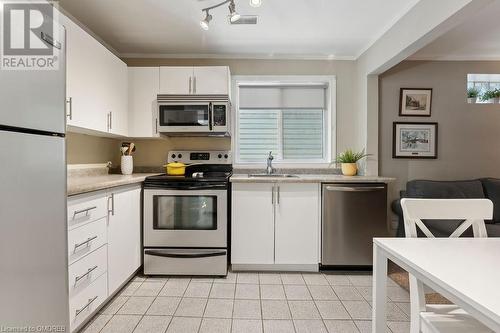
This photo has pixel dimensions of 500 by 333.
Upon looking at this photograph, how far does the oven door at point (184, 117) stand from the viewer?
107 inches

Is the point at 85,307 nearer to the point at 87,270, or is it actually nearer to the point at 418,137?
the point at 87,270

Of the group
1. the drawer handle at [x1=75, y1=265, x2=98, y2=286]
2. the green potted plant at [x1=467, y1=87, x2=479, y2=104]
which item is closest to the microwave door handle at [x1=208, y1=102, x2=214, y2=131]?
the drawer handle at [x1=75, y1=265, x2=98, y2=286]

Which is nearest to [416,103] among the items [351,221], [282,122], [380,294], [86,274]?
[282,122]

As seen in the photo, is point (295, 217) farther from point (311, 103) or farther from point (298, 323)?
point (311, 103)

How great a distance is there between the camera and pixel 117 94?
101 inches

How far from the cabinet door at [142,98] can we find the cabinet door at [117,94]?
6 cm

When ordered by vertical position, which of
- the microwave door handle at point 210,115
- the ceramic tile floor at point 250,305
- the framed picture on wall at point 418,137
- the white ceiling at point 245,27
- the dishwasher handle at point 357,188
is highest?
the white ceiling at point 245,27

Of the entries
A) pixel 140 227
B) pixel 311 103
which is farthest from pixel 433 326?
pixel 311 103

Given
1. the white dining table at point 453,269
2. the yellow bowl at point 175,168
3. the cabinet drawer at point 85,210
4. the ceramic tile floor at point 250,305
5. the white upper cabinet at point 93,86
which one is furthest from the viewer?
the yellow bowl at point 175,168

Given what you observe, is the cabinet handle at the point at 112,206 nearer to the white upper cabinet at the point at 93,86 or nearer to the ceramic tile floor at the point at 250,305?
the white upper cabinet at the point at 93,86

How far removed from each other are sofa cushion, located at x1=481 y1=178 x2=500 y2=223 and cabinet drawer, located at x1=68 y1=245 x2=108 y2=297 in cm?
374

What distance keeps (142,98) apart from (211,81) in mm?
767

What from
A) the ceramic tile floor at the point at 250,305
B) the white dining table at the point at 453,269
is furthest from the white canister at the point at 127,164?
the white dining table at the point at 453,269

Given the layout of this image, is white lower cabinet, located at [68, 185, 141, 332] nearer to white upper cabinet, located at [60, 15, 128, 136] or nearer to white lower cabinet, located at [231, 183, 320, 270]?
white upper cabinet, located at [60, 15, 128, 136]
